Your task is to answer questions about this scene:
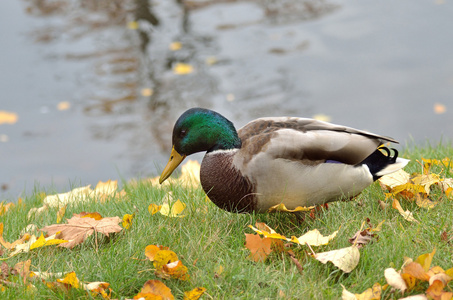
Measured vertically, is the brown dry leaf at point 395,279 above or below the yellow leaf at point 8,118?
above

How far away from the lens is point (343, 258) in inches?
86.4

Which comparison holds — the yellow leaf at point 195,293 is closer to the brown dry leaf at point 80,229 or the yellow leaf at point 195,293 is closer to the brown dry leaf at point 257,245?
the brown dry leaf at point 257,245

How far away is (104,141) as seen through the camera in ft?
18.0

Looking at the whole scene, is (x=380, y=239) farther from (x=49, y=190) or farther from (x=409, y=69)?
(x=409, y=69)

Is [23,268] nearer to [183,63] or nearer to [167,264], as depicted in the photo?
[167,264]

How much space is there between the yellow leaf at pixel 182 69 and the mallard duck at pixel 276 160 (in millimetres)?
3652

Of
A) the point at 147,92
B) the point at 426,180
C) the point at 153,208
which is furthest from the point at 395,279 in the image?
the point at 147,92

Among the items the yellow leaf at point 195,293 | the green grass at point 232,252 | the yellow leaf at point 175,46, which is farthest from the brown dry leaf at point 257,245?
the yellow leaf at point 175,46

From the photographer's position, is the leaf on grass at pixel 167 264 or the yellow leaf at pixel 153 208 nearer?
the leaf on grass at pixel 167 264

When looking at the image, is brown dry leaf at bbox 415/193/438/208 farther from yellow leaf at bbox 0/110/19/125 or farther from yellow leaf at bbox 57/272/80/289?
yellow leaf at bbox 0/110/19/125

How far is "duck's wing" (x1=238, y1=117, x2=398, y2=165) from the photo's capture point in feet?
8.46

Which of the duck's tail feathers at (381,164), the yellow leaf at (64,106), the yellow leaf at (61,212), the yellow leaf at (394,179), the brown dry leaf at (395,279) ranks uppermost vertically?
the duck's tail feathers at (381,164)

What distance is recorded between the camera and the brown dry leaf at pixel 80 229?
2.57 metres

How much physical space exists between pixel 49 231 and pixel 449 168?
2.18 metres
